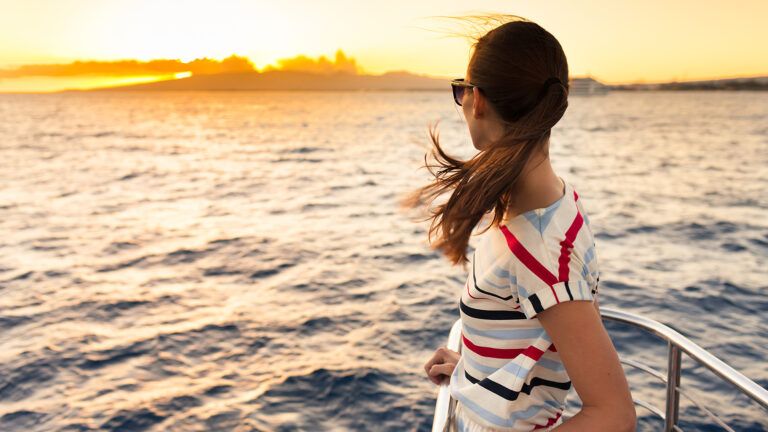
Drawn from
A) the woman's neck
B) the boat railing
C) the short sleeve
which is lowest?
the boat railing

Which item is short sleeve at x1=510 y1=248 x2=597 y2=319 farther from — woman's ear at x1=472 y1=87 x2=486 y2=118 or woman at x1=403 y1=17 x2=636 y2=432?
woman's ear at x1=472 y1=87 x2=486 y2=118

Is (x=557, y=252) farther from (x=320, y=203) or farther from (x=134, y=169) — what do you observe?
(x=134, y=169)

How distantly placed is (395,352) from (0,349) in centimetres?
569

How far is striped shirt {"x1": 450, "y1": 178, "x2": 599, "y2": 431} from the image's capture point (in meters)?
1.29

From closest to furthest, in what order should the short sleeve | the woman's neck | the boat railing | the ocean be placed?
Answer: the short sleeve < the woman's neck < the boat railing < the ocean

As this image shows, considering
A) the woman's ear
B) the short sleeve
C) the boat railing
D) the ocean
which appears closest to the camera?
the short sleeve

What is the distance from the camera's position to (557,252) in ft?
4.26

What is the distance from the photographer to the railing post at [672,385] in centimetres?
254

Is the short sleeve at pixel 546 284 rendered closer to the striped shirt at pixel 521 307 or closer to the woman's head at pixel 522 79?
the striped shirt at pixel 521 307

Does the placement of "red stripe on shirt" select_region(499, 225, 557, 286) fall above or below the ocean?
above

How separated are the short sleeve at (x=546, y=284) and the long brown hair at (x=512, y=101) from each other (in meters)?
0.21

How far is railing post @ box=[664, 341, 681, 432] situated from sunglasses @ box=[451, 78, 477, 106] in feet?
5.01

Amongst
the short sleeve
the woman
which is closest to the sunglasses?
the woman

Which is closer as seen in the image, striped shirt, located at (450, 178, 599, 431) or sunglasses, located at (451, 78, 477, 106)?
striped shirt, located at (450, 178, 599, 431)
